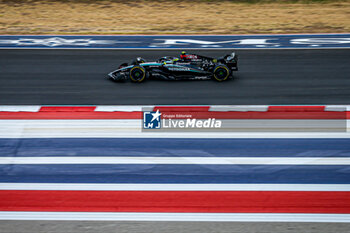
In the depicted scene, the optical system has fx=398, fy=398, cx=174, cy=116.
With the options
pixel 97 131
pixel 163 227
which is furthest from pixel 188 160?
pixel 97 131

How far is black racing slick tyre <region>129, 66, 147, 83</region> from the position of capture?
35.7 ft

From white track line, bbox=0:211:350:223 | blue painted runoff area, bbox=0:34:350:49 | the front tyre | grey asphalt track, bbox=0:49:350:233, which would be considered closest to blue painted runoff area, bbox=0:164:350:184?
white track line, bbox=0:211:350:223

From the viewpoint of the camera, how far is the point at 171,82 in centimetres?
1105

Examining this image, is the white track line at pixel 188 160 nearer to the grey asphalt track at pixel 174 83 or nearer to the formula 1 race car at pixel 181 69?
the grey asphalt track at pixel 174 83

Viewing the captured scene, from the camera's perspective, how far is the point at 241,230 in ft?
17.4

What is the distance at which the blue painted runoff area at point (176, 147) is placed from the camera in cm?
744

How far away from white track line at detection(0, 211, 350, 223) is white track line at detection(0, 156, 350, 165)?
59.3 inches

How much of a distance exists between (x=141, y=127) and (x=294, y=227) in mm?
4128

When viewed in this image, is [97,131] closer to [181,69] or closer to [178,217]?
[178,217]

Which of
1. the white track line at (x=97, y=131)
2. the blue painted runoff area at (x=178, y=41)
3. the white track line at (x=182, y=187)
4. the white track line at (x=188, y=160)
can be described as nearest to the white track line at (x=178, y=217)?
the white track line at (x=182, y=187)

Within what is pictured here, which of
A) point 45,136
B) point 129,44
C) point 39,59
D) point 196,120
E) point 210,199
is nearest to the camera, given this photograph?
point 210,199

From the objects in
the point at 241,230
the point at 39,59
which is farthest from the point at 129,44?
the point at 241,230

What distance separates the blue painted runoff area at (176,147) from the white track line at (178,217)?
1782mm

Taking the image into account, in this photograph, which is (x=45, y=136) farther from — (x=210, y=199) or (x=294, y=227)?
(x=294, y=227)
